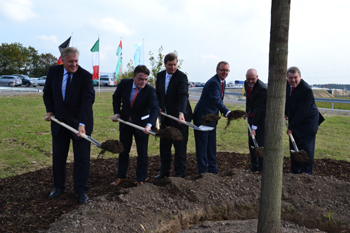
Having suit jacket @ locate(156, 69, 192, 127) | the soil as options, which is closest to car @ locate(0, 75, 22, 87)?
the soil

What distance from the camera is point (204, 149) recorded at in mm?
5305

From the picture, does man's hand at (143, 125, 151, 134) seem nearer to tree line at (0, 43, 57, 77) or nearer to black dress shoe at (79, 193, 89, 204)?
black dress shoe at (79, 193, 89, 204)

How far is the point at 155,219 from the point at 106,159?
3.34 meters

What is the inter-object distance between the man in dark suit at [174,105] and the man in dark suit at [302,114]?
5.88 ft

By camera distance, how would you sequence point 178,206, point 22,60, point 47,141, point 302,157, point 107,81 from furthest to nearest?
point 22,60, point 107,81, point 47,141, point 302,157, point 178,206

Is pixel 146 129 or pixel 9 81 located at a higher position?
pixel 9 81

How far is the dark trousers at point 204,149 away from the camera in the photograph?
526 centimetres

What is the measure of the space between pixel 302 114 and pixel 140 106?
2.70 metres

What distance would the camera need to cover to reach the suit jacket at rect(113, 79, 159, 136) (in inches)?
188

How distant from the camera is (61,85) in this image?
13.7 feet

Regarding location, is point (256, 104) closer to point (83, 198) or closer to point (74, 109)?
point (74, 109)

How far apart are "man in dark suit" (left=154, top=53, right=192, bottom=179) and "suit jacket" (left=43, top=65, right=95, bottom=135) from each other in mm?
1468

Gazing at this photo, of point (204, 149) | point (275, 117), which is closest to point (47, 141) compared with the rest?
point (204, 149)

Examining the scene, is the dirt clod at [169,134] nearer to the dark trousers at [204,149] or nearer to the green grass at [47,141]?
the dark trousers at [204,149]
